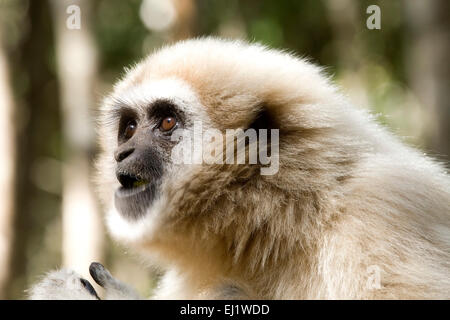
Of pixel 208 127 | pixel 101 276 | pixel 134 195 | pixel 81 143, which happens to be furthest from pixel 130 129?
pixel 81 143

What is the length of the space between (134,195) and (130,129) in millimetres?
676

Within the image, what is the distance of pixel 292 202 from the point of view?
4.00 meters

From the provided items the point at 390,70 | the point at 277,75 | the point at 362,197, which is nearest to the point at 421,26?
the point at 277,75

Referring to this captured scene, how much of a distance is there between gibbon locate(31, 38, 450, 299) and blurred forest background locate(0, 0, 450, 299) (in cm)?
86

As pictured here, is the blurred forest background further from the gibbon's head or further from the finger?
the gibbon's head

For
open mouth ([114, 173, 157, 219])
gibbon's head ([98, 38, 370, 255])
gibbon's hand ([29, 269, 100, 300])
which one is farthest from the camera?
open mouth ([114, 173, 157, 219])

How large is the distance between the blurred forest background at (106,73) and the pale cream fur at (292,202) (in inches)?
37.2

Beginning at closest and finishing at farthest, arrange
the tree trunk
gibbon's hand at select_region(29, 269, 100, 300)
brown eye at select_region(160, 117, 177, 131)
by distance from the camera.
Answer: gibbon's hand at select_region(29, 269, 100, 300) < brown eye at select_region(160, 117, 177, 131) < the tree trunk

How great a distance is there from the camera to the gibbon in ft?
12.3

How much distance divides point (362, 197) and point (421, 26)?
18.0ft

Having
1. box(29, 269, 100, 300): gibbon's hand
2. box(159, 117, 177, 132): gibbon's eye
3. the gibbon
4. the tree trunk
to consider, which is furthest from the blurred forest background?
box(159, 117, 177, 132): gibbon's eye

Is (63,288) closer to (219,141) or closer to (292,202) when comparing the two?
(219,141)

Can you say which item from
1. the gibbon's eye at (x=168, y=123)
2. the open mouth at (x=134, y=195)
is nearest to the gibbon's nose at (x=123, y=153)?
the open mouth at (x=134, y=195)

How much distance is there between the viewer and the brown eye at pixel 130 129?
16.3 feet
